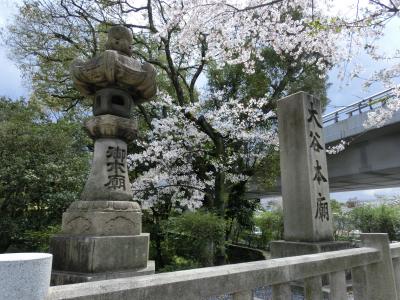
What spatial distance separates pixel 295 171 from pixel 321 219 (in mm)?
831

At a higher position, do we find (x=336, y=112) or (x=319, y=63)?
(x=319, y=63)

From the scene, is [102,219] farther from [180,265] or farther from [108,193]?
[180,265]

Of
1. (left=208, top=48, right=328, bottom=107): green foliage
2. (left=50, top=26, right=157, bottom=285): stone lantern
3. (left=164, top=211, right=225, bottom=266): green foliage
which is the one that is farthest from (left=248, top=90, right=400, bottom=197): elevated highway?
(left=50, top=26, right=157, bottom=285): stone lantern

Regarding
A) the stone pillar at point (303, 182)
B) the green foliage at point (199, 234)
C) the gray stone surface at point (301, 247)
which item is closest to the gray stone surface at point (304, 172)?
the stone pillar at point (303, 182)

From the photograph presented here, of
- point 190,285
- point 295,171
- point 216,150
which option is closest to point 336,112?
point 216,150

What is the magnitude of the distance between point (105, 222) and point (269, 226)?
13890 millimetres

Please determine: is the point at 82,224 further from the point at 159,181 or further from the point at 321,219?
the point at 159,181

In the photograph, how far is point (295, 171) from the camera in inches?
203

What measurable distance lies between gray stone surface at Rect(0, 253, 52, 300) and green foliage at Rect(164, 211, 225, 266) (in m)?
7.10

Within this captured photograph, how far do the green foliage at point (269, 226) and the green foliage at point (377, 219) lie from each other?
13.9 feet

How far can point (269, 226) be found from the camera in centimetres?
1683

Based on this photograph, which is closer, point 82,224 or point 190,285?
point 190,285

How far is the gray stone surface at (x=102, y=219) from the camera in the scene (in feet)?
13.7

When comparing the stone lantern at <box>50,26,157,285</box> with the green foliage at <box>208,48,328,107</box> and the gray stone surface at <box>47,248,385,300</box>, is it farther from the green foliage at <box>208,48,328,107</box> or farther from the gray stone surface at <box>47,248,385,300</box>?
the green foliage at <box>208,48,328,107</box>
